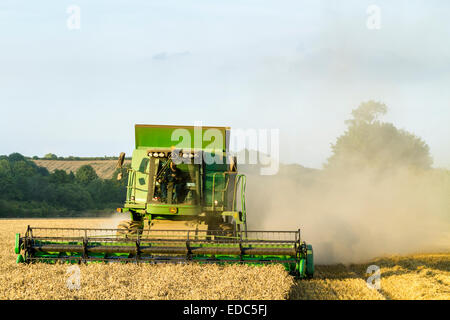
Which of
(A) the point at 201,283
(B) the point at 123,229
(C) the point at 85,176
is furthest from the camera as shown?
(C) the point at 85,176

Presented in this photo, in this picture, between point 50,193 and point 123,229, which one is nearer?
point 123,229

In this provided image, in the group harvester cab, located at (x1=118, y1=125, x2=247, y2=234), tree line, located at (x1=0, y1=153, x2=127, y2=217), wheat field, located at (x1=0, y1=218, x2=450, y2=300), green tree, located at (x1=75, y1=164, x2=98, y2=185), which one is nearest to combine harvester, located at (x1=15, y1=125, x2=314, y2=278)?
harvester cab, located at (x1=118, y1=125, x2=247, y2=234)

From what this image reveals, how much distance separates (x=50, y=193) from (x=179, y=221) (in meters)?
41.5

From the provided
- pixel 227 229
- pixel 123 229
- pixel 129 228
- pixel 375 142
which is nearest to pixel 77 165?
pixel 375 142

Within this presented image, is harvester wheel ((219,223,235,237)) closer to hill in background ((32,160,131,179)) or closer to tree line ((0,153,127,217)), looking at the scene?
tree line ((0,153,127,217))

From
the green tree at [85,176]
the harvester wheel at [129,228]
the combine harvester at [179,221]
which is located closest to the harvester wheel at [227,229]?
the combine harvester at [179,221]

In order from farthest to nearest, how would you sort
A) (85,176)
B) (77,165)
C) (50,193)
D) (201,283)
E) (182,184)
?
(77,165) → (85,176) → (50,193) → (182,184) → (201,283)

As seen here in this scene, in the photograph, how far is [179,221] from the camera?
13.0 metres

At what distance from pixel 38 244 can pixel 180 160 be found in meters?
3.53

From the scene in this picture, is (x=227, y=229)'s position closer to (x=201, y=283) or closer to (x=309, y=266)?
(x=309, y=266)

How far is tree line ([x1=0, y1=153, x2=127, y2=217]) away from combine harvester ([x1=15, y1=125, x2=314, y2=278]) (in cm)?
3561

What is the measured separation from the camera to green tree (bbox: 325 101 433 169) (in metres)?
51.3

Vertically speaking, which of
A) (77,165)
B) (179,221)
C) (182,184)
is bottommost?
(179,221)
